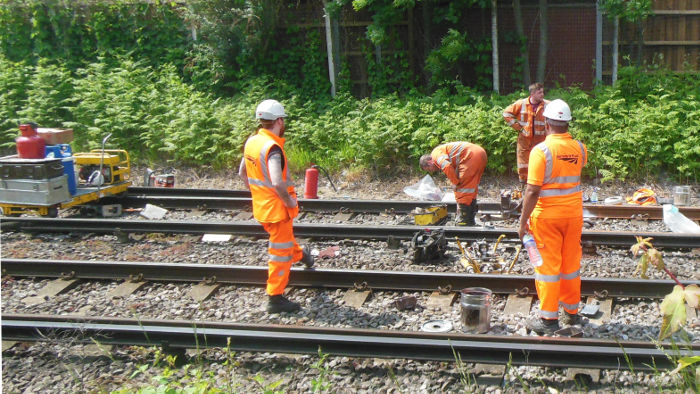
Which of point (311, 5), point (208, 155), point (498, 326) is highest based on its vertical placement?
point (311, 5)

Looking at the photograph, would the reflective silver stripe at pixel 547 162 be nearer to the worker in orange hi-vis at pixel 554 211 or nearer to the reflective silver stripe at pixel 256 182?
the worker in orange hi-vis at pixel 554 211

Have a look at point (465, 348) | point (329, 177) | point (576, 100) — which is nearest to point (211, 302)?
point (465, 348)

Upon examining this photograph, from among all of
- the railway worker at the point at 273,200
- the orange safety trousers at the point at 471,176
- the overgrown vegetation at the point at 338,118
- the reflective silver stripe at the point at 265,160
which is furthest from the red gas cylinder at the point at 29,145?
the orange safety trousers at the point at 471,176

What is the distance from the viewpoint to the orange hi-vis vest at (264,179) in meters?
6.65

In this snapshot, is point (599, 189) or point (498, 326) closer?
point (498, 326)

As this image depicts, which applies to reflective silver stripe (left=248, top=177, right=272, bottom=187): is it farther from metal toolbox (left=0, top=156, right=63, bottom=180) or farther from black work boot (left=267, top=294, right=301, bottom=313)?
metal toolbox (left=0, top=156, right=63, bottom=180)

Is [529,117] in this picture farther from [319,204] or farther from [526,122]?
[319,204]

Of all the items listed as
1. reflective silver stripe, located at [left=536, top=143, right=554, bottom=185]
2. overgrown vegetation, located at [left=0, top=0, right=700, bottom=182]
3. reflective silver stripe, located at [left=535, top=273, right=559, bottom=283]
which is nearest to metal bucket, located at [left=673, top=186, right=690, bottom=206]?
overgrown vegetation, located at [left=0, top=0, right=700, bottom=182]

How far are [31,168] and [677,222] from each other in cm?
873

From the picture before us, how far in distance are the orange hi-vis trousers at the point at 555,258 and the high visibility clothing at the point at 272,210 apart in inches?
91.9

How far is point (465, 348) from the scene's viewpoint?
5477mm

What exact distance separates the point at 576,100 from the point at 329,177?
15.8ft

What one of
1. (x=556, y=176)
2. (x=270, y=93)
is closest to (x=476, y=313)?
(x=556, y=176)

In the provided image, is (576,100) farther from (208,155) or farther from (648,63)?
(208,155)
